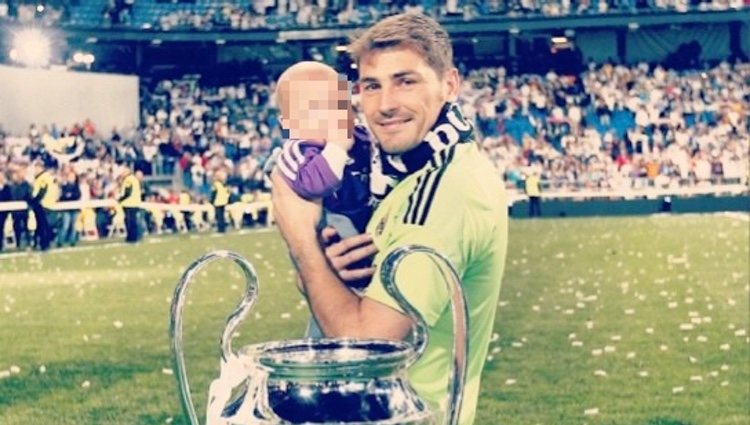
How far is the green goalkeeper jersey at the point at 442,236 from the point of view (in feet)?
7.77

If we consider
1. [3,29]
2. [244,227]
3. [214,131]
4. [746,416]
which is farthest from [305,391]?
[214,131]

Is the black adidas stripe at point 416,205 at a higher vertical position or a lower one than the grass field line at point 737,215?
higher

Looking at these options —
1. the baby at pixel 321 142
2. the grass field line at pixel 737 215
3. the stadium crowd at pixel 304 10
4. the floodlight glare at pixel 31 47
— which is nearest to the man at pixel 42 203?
the floodlight glare at pixel 31 47

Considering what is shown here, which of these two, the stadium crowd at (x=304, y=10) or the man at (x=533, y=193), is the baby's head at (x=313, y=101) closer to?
the man at (x=533, y=193)

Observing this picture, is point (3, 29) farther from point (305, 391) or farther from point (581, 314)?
point (305, 391)

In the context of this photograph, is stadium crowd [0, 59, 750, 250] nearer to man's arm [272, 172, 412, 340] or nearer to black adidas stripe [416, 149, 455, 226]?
man's arm [272, 172, 412, 340]

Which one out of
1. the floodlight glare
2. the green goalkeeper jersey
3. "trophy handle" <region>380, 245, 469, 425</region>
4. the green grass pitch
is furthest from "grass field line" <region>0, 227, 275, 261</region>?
"trophy handle" <region>380, 245, 469, 425</region>

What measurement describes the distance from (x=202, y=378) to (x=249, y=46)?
101 feet

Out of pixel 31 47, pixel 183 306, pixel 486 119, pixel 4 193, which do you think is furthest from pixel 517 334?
pixel 486 119

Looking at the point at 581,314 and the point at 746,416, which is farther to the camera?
the point at 581,314

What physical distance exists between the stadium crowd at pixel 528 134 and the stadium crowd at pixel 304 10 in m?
1.77

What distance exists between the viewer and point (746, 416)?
6.83 m

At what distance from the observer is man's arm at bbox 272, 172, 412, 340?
233 cm

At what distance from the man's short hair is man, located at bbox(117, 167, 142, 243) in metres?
19.4
